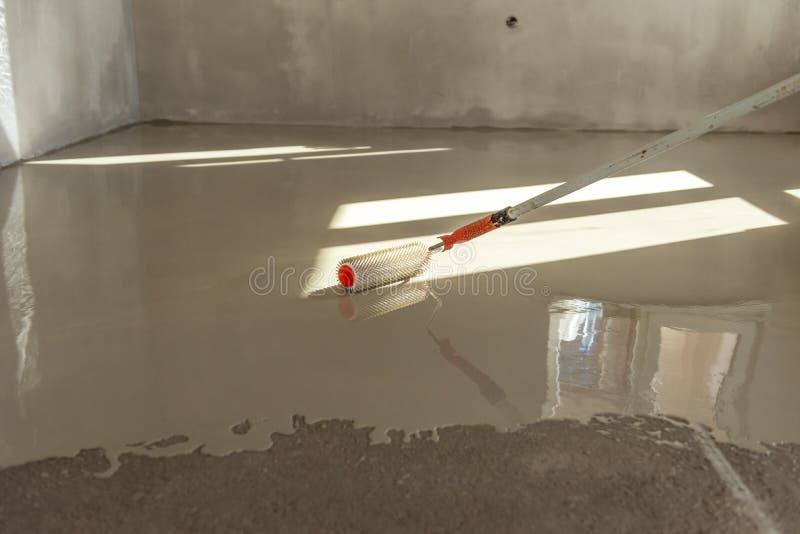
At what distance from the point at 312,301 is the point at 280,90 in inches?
197

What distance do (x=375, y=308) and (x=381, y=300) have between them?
0.09 meters

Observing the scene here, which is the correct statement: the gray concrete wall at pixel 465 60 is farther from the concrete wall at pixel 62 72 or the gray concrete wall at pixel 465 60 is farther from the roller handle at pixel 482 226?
the roller handle at pixel 482 226

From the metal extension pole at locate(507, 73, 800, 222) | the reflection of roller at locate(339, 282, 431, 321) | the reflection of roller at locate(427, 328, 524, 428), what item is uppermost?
the metal extension pole at locate(507, 73, 800, 222)

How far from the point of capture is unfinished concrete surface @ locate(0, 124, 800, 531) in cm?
172

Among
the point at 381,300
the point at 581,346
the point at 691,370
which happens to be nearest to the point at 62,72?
the point at 381,300

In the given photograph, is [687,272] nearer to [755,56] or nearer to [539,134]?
[539,134]

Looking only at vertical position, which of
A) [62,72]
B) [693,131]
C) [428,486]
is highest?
[62,72]

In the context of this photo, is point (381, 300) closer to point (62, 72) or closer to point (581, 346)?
point (581, 346)

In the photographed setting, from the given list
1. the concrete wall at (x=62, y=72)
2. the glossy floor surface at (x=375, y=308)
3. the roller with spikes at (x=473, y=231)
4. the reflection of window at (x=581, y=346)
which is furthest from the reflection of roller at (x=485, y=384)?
the concrete wall at (x=62, y=72)

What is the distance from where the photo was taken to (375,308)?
2799mm

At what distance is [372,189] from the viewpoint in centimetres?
479

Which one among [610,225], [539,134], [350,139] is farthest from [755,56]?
[610,225]

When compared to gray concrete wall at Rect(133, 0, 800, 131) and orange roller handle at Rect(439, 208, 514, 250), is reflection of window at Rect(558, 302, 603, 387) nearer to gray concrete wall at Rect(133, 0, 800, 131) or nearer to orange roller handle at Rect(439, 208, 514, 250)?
orange roller handle at Rect(439, 208, 514, 250)

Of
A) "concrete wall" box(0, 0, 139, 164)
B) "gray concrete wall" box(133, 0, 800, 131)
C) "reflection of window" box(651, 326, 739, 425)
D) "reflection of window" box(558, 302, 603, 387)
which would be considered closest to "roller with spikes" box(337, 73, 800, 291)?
"reflection of window" box(558, 302, 603, 387)
